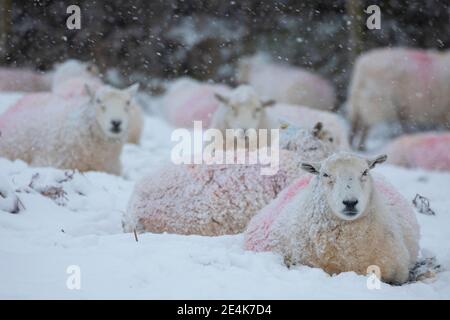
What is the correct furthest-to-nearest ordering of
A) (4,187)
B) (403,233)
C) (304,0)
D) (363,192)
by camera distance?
(304,0)
(4,187)
(403,233)
(363,192)

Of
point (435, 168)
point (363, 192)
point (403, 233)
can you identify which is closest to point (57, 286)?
point (363, 192)

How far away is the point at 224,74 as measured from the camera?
14320mm

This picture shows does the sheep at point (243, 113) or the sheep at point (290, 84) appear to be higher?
the sheep at point (290, 84)

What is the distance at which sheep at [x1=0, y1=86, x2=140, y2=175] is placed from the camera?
7551mm

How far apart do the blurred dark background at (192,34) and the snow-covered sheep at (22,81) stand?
2.94 feet

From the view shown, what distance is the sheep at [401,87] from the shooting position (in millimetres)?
11133

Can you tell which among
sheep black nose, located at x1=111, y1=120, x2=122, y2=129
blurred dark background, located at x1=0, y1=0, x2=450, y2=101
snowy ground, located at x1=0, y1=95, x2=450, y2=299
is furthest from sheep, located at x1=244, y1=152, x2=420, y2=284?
blurred dark background, located at x1=0, y1=0, x2=450, y2=101

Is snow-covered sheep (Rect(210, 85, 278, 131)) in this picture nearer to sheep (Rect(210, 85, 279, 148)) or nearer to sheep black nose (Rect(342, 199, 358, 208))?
sheep (Rect(210, 85, 279, 148))

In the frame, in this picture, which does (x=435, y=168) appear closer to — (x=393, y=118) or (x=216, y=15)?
(x=393, y=118)

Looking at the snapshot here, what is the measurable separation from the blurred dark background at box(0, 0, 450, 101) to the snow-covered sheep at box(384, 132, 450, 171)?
10.7 ft

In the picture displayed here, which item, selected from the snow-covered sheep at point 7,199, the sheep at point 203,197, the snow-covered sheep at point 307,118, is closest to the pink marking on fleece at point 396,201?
the sheep at point 203,197

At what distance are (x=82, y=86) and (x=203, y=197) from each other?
514cm

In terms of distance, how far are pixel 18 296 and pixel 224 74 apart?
11.1m

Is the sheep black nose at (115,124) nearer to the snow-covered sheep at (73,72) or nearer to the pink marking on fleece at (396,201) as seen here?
the pink marking on fleece at (396,201)
